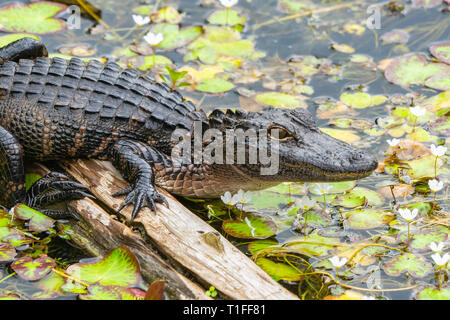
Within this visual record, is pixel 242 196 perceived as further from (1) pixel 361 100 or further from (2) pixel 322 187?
(1) pixel 361 100

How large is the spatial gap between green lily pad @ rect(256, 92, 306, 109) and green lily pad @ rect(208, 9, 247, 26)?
1.43 metres

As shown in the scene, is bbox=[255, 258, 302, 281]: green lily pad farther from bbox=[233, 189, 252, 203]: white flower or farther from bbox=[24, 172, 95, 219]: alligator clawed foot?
bbox=[24, 172, 95, 219]: alligator clawed foot

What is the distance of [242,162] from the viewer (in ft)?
13.8

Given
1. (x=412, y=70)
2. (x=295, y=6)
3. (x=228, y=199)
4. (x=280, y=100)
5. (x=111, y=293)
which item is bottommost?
(x=111, y=293)

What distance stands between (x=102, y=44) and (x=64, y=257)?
312cm

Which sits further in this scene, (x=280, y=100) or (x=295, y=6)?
(x=295, y=6)

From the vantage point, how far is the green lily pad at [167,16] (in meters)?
6.72

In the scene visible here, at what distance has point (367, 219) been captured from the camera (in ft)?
14.1

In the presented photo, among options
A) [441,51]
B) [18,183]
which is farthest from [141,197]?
[441,51]

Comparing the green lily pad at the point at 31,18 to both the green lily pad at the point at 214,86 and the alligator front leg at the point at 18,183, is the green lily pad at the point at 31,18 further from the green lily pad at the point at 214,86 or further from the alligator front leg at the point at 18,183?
the alligator front leg at the point at 18,183

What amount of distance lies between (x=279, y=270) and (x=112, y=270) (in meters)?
1.12

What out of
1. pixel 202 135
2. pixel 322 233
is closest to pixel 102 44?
pixel 202 135

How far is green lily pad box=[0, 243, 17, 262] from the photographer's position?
12.8 ft
